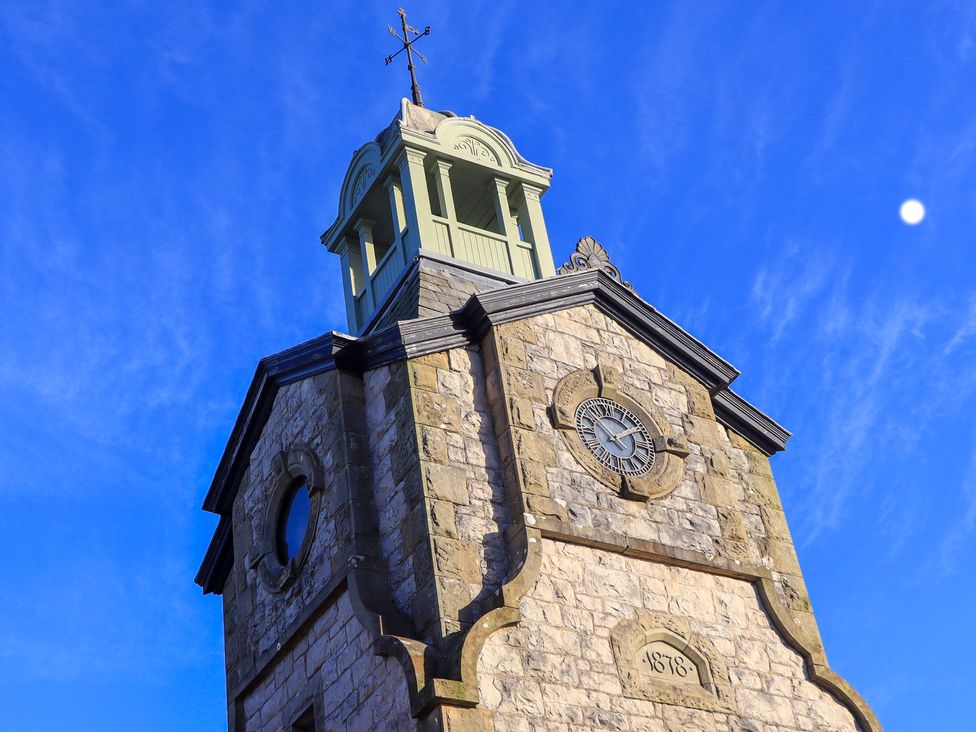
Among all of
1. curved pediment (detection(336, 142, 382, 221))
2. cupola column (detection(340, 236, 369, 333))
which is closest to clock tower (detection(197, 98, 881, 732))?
cupola column (detection(340, 236, 369, 333))

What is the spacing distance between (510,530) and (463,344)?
2244mm

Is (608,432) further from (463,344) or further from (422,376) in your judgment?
(422,376)

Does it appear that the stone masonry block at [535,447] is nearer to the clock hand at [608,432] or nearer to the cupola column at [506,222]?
the clock hand at [608,432]

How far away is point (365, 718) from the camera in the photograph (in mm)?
11977

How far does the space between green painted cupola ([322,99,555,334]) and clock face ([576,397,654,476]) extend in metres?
2.41

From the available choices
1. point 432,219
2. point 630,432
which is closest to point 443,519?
point 630,432

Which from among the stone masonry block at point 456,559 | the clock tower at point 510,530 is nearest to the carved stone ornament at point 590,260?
the clock tower at point 510,530

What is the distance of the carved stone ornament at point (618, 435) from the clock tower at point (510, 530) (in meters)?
0.03

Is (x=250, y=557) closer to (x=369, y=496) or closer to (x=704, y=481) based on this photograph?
(x=369, y=496)

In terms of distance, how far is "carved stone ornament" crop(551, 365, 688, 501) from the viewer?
44.9ft

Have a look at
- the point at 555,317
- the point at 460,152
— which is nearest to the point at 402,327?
the point at 555,317

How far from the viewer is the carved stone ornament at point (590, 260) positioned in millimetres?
15523

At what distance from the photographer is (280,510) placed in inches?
577

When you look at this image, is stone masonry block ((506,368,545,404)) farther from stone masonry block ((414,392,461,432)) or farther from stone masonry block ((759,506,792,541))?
stone masonry block ((759,506,792,541))
